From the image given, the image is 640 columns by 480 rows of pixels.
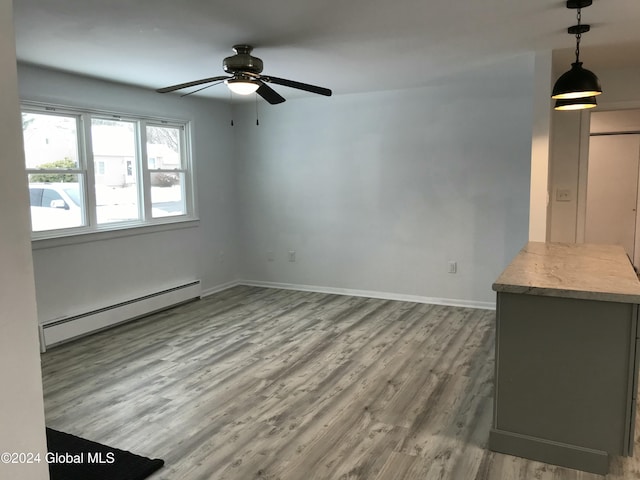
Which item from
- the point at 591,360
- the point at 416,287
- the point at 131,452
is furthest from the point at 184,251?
the point at 591,360

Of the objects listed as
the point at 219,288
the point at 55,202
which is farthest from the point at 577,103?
the point at 219,288

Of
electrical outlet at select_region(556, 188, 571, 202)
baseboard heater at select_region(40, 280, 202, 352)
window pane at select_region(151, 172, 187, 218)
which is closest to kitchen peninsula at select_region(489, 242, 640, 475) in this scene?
electrical outlet at select_region(556, 188, 571, 202)

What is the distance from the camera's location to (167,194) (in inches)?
222

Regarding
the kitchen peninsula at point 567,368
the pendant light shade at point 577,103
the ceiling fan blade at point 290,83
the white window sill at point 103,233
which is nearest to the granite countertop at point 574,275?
the kitchen peninsula at point 567,368

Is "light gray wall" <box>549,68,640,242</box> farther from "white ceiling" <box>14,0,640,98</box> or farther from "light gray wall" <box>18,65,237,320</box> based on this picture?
"light gray wall" <box>18,65,237,320</box>

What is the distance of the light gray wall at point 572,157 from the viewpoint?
184 inches

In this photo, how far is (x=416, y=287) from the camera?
18.6 ft

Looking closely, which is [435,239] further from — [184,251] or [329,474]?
[329,474]

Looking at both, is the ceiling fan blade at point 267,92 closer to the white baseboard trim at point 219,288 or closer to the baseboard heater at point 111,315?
the baseboard heater at point 111,315

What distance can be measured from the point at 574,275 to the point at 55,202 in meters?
4.14

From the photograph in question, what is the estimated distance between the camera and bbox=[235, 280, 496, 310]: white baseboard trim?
5.39 meters

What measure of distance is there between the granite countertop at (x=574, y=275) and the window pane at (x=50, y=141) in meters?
3.85

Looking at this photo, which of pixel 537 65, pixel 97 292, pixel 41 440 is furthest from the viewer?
pixel 97 292

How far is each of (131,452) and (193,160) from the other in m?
3.89
